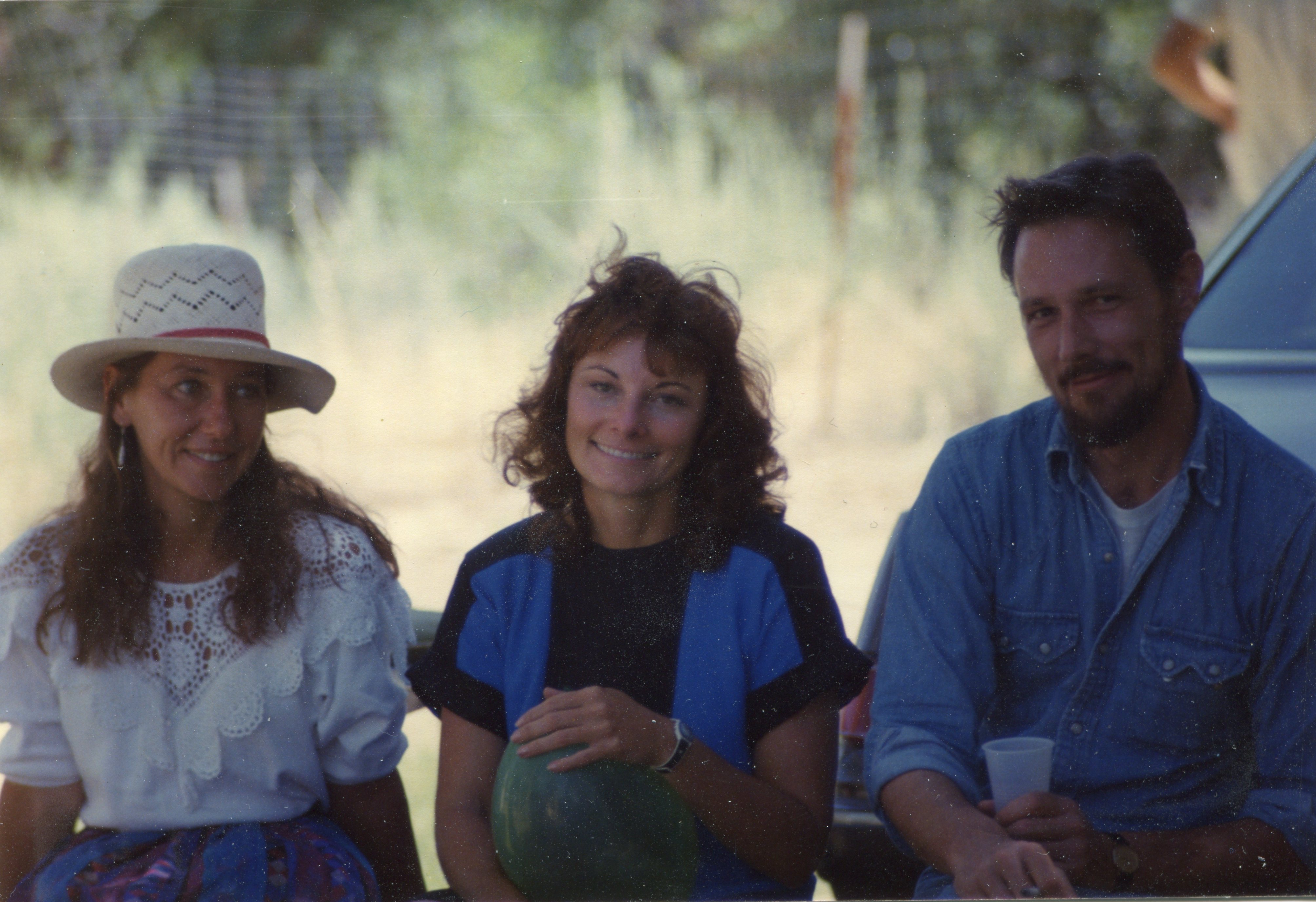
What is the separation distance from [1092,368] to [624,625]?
88cm

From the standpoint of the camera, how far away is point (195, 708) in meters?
2.19

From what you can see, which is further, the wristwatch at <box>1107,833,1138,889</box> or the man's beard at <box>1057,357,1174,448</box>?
the man's beard at <box>1057,357,1174,448</box>

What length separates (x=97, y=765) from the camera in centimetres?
217

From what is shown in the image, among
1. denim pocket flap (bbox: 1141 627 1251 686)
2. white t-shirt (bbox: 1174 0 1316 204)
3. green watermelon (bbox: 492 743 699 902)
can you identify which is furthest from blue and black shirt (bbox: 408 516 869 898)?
white t-shirt (bbox: 1174 0 1316 204)

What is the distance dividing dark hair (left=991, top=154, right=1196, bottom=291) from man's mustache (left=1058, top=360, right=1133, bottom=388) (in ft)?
0.48

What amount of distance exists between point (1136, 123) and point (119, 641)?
1896 mm

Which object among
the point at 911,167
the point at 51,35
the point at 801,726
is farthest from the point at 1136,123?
the point at 51,35

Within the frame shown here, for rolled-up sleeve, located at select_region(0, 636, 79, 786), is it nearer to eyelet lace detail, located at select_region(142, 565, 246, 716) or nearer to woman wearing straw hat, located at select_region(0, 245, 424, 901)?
woman wearing straw hat, located at select_region(0, 245, 424, 901)

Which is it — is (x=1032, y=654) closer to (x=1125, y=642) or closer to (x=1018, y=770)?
(x=1125, y=642)

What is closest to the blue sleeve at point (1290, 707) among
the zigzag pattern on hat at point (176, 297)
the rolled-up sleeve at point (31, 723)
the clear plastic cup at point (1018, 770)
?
the clear plastic cup at point (1018, 770)

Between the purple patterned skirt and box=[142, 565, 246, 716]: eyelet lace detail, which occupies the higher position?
box=[142, 565, 246, 716]: eyelet lace detail

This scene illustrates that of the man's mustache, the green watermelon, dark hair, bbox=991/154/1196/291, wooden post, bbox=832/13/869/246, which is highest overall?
wooden post, bbox=832/13/869/246

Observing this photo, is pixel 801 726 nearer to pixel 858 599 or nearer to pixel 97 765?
pixel 858 599

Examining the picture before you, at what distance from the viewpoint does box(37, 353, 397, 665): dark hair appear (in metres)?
2.19
